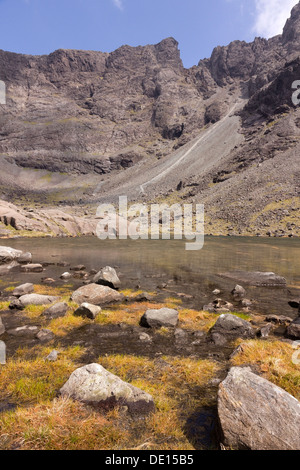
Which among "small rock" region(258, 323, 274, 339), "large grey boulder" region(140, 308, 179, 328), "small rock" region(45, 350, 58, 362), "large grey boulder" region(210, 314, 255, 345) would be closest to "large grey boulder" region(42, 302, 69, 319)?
"small rock" region(45, 350, 58, 362)

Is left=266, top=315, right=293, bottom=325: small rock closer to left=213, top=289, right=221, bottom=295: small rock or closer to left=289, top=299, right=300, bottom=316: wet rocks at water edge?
left=289, top=299, right=300, bottom=316: wet rocks at water edge

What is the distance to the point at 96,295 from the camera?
13.1 metres

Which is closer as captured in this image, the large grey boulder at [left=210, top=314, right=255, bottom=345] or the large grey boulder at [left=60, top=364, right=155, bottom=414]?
the large grey boulder at [left=60, top=364, right=155, bottom=414]

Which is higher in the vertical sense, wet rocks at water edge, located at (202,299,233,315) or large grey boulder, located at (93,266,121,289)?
large grey boulder, located at (93,266,121,289)

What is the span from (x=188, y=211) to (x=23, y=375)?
9140 cm

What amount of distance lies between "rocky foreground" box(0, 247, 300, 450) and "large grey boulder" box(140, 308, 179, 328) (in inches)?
1.6

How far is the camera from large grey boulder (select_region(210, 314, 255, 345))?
9133mm

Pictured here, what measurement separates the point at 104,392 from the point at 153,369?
2148mm

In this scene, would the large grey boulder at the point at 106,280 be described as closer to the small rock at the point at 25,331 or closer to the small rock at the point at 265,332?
the small rock at the point at 25,331

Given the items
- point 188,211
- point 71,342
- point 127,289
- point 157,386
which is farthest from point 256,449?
point 188,211

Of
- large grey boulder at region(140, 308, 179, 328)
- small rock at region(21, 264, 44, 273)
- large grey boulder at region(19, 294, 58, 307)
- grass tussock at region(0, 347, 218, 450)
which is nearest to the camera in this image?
grass tussock at region(0, 347, 218, 450)

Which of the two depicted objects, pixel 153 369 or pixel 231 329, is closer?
pixel 153 369

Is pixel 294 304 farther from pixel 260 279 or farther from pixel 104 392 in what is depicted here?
pixel 104 392

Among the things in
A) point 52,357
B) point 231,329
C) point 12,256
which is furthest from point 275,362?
point 12,256
